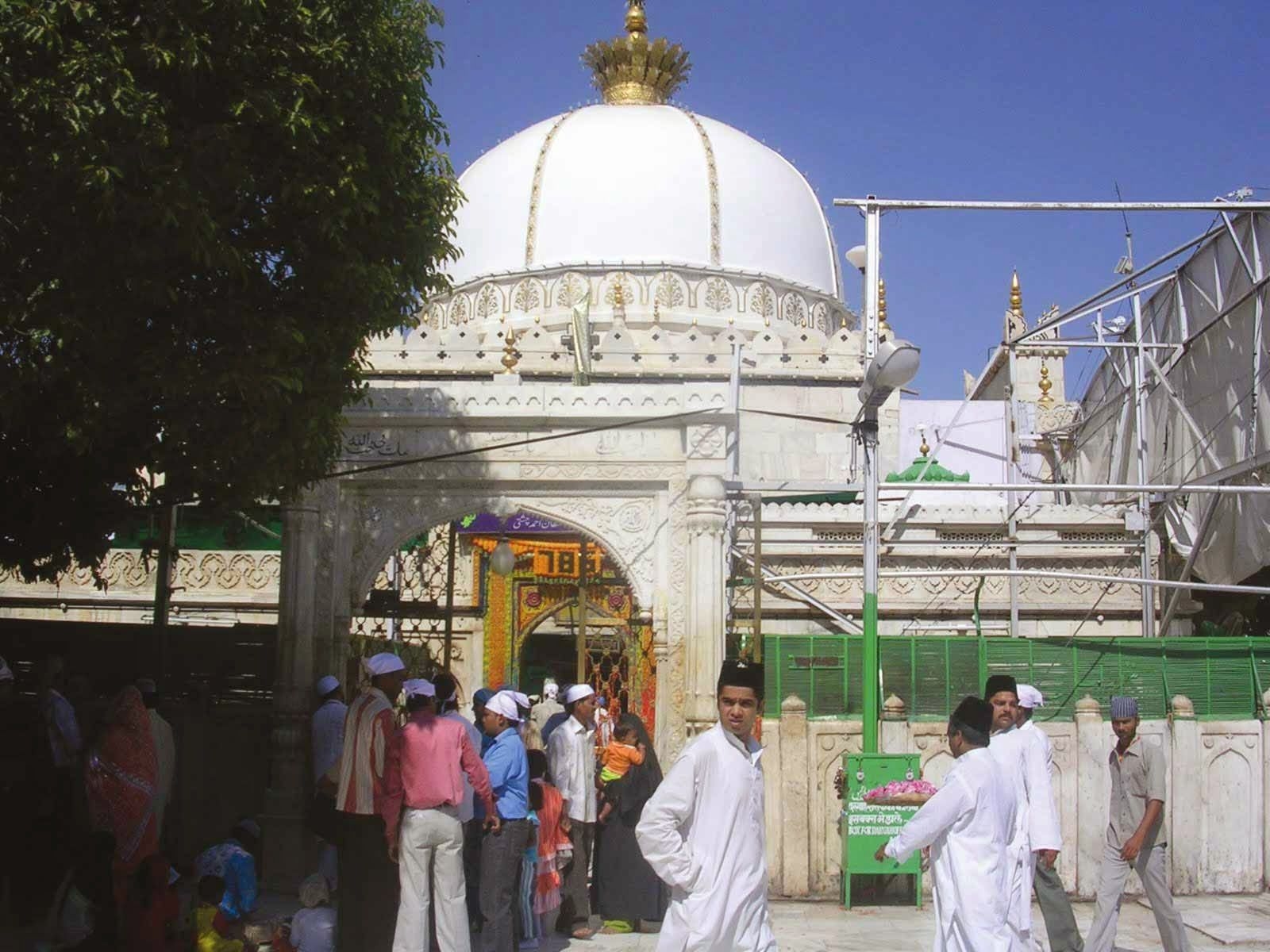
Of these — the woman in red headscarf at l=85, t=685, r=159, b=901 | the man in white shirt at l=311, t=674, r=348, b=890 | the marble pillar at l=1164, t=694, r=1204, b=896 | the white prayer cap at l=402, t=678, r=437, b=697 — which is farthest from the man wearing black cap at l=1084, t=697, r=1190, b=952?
the woman in red headscarf at l=85, t=685, r=159, b=901

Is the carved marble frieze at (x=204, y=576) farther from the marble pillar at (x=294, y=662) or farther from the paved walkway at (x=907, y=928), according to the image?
the paved walkway at (x=907, y=928)

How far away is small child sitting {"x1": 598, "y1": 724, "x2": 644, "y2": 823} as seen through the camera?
914cm

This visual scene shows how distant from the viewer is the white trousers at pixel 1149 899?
7.25 metres

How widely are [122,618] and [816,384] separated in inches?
400

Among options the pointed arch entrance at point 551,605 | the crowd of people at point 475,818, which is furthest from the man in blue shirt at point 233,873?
the pointed arch entrance at point 551,605

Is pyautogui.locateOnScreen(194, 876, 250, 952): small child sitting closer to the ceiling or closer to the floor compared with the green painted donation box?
closer to the floor

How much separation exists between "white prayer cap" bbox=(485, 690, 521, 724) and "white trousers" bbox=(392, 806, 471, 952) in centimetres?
89

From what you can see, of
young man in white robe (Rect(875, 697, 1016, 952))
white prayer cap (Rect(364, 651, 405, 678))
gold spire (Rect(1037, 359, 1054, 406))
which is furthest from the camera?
gold spire (Rect(1037, 359, 1054, 406))

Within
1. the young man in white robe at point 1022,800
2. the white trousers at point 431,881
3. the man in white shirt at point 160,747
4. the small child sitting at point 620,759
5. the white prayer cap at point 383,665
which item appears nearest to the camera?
the young man in white robe at point 1022,800

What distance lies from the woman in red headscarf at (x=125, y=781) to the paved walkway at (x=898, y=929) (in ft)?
2.72

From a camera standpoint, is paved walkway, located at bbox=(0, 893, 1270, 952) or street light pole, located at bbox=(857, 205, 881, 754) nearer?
paved walkway, located at bbox=(0, 893, 1270, 952)

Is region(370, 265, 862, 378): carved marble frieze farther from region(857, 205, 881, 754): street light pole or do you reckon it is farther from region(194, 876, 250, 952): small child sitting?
region(194, 876, 250, 952): small child sitting

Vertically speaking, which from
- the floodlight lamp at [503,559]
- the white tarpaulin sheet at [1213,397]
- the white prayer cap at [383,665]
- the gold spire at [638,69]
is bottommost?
the white prayer cap at [383,665]

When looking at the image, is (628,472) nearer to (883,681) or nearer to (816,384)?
(883,681)
